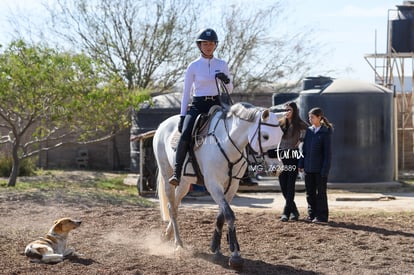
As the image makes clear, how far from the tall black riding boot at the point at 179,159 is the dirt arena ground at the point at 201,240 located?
2.78 feet

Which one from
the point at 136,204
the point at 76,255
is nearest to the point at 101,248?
the point at 76,255

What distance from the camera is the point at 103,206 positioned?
518 inches

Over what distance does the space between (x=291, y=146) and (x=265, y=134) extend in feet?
12.2

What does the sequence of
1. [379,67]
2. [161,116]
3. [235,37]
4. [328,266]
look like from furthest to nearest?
[379,67] < [235,37] < [161,116] < [328,266]

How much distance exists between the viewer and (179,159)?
8727 millimetres

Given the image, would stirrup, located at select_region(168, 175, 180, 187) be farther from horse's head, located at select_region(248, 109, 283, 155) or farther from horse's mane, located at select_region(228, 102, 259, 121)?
horse's head, located at select_region(248, 109, 283, 155)

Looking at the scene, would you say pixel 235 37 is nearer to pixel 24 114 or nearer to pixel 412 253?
pixel 24 114

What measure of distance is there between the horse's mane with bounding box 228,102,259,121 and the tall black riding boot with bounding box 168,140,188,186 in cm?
69

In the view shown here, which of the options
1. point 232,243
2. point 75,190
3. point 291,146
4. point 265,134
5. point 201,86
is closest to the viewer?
point 265,134

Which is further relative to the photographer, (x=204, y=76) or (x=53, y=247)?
(x=204, y=76)

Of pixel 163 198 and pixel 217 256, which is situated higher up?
pixel 163 198

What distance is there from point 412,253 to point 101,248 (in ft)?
12.0

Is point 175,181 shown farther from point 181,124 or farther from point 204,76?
point 204,76

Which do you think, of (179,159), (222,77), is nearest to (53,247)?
(179,159)
